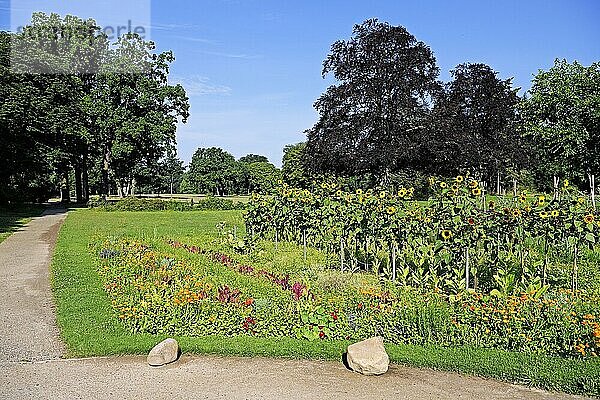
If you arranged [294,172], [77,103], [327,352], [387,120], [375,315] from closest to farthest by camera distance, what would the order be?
[327,352]
[375,315]
[387,120]
[77,103]
[294,172]

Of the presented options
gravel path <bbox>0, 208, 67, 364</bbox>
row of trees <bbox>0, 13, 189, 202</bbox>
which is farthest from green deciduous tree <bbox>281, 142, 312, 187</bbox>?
gravel path <bbox>0, 208, 67, 364</bbox>

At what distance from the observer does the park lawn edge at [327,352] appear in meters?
5.07

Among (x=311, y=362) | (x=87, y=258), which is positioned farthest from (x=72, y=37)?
(x=311, y=362)

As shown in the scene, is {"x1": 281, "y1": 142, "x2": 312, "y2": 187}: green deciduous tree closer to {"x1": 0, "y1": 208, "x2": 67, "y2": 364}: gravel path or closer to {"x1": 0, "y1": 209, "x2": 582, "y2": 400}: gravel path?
{"x1": 0, "y1": 208, "x2": 67, "y2": 364}: gravel path

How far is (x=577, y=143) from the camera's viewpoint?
24281mm

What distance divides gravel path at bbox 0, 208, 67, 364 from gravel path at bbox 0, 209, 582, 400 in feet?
0.10

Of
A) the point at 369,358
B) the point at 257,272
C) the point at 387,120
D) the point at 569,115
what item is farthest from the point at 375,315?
the point at 387,120

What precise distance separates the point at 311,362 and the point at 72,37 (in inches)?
1421

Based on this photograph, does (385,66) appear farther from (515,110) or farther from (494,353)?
(494,353)

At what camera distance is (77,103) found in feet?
116

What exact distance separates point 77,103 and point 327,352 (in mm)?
33198

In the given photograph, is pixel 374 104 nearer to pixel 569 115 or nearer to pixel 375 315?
pixel 569 115

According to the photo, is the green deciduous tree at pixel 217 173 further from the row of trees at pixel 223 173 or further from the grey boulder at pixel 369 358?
the grey boulder at pixel 369 358

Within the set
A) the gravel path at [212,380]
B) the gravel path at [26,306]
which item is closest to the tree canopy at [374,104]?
the gravel path at [26,306]
